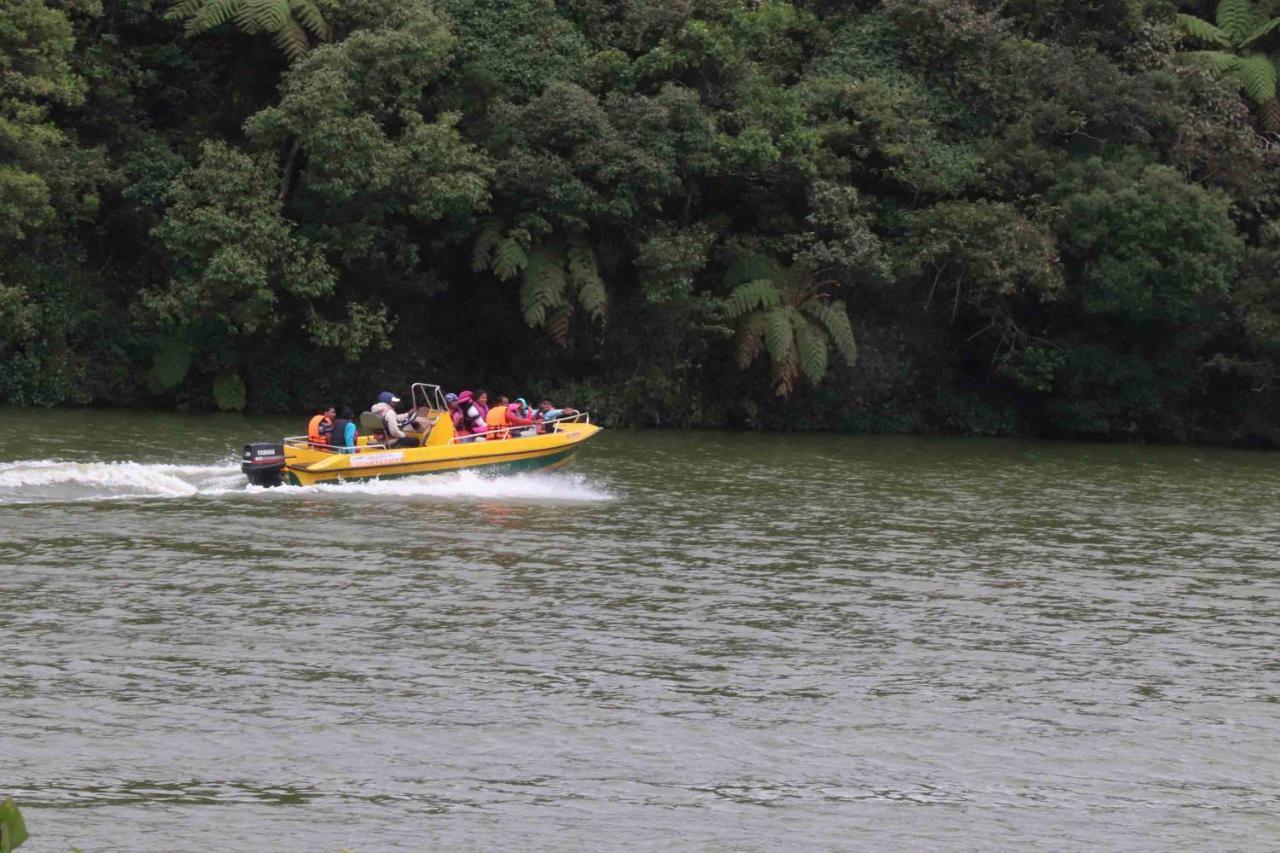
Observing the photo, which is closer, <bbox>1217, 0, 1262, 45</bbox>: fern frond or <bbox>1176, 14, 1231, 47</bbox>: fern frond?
<bbox>1176, 14, 1231, 47</bbox>: fern frond

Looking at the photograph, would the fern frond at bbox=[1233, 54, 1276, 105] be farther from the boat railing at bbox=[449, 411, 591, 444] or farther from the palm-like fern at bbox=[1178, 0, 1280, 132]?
the boat railing at bbox=[449, 411, 591, 444]

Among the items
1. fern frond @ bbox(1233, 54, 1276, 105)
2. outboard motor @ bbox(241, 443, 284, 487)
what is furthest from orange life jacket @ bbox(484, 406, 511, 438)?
fern frond @ bbox(1233, 54, 1276, 105)

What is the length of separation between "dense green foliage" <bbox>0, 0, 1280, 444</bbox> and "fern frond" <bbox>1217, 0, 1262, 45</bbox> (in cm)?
54

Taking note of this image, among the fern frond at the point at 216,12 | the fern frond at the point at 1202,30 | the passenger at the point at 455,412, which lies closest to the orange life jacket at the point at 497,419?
the passenger at the point at 455,412

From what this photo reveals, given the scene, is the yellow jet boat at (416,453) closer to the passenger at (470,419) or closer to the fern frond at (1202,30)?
the passenger at (470,419)

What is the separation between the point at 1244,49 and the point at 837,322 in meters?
12.5

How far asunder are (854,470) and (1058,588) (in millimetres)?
10320

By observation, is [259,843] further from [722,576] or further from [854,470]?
[854,470]

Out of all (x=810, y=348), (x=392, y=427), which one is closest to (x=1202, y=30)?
(x=810, y=348)

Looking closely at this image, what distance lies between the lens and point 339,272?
113 feet

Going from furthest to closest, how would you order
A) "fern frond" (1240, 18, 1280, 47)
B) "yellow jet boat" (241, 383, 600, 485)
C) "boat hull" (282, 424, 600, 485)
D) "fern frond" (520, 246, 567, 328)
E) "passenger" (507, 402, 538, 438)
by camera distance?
"fern frond" (1240, 18, 1280, 47) < "fern frond" (520, 246, 567, 328) < "passenger" (507, 402, 538, 438) < "boat hull" (282, 424, 600, 485) < "yellow jet boat" (241, 383, 600, 485)

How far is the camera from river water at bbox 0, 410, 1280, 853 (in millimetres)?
11312

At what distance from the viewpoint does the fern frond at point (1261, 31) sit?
38.3m

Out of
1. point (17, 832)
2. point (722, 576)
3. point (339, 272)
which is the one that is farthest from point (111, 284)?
point (17, 832)
